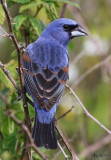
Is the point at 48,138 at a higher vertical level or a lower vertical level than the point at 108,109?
higher

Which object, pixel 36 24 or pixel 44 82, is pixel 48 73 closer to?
pixel 44 82

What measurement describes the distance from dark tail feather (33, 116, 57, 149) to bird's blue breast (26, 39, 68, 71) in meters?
0.75

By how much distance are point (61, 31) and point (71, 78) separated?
2282 mm

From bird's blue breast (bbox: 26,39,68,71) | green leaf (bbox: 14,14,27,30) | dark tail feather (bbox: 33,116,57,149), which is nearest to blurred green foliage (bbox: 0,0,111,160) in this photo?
green leaf (bbox: 14,14,27,30)

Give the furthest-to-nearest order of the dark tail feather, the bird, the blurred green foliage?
1. the blurred green foliage
2. the bird
3. the dark tail feather

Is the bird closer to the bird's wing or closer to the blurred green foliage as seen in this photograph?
the bird's wing

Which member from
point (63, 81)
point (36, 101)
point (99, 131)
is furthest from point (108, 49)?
point (36, 101)

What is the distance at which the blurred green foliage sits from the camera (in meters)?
4.43

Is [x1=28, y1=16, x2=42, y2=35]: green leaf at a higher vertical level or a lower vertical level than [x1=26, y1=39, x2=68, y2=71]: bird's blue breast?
higher

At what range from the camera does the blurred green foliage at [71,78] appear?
174 inches

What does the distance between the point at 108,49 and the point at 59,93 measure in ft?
10.7

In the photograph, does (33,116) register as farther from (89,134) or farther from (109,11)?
(109,11)

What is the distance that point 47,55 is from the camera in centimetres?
458

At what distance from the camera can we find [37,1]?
439 centimetres
